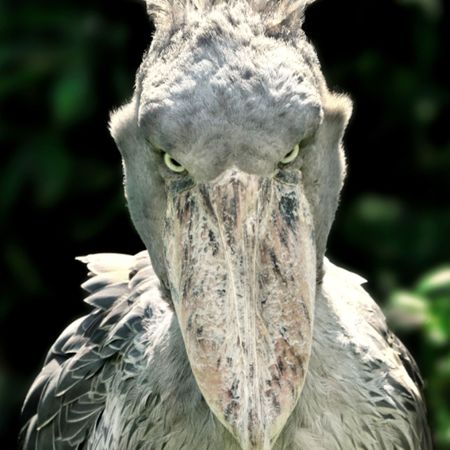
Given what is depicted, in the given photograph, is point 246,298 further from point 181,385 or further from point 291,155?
point 181,385

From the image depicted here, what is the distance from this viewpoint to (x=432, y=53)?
555cm

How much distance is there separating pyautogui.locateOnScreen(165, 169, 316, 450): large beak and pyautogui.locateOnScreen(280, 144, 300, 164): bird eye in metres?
0.03

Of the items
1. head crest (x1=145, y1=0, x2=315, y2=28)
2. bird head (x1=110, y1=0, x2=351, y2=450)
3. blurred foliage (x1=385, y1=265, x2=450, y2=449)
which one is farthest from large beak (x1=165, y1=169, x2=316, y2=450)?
blurred foliage (x1=385, y1=265, x2=450, y2=449)

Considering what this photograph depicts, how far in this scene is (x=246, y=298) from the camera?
2.63 meters

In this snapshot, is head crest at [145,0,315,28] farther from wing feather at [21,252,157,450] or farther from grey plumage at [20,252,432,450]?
wing feather at [21,252,157,450]

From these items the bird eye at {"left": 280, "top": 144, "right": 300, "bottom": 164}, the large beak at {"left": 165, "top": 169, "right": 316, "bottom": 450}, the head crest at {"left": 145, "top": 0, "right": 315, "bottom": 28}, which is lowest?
the large beak at {"left": 165, "top": 169, "right": 316, "bottom": 450}

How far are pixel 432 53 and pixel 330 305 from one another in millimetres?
2660

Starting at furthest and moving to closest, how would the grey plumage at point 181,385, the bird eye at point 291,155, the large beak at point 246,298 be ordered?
the grey plumage at point 181,385, the bird eye at point 291,155, the large beak at point 246,298

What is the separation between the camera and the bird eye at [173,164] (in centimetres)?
273

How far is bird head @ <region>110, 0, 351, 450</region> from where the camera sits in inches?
103

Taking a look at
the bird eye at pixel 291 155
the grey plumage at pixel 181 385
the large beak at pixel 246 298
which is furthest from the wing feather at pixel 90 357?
the bird eye at pixel 291 155

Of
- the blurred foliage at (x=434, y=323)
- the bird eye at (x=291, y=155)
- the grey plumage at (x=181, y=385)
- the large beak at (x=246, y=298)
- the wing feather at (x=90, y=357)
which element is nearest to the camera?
the large beak at (x=246, y=298)

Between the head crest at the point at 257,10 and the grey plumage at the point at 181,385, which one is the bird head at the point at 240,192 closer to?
the head crest at the point at 257,10

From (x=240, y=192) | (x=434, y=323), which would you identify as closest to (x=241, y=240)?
(x=240, y=192)
